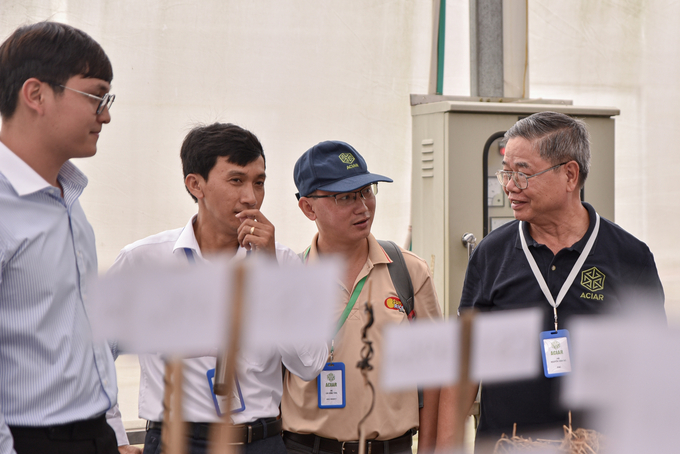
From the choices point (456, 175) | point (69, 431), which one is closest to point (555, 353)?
point (69, 431)

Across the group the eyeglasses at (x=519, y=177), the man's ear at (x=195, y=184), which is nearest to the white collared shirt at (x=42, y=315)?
the man's ear at (x=195, y=184)

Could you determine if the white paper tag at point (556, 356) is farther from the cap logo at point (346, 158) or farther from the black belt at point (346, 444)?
the cap logo at point (346, 158)

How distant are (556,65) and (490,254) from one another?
172 cm

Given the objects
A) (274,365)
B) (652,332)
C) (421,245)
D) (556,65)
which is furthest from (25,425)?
(556,65)

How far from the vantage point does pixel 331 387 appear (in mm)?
1524

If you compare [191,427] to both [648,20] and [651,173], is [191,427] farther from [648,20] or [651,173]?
[648,20]

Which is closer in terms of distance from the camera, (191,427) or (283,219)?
(191,427)

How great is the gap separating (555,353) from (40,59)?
3.72ft

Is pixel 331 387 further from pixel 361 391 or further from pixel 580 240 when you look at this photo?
pixel 580 240

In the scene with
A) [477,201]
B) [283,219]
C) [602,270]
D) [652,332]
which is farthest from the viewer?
[283,219]

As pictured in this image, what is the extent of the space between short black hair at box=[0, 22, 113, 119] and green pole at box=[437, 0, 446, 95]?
76.5 inches

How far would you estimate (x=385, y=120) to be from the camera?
9.45ft

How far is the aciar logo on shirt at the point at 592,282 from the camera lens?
1.46m

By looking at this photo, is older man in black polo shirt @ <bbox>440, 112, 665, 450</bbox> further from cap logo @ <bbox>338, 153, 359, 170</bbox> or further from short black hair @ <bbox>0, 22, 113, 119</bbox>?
short black hair @ <bbox>0, 22, 113, 119</bbox>
